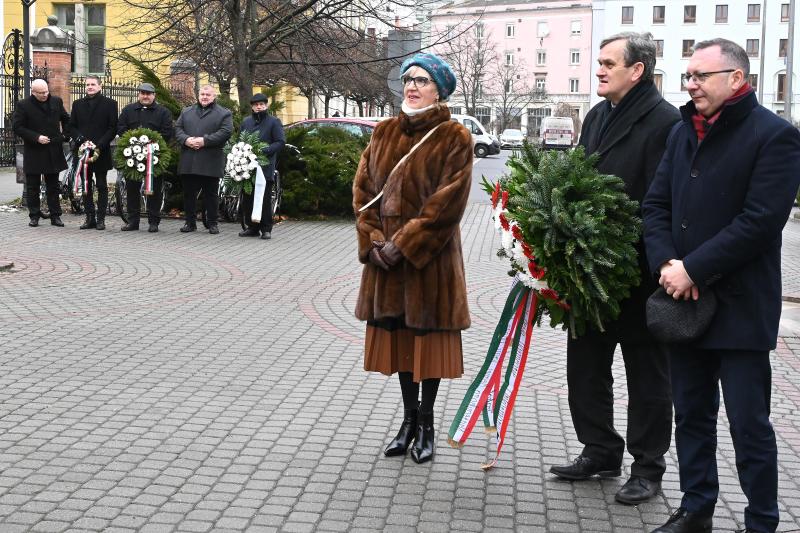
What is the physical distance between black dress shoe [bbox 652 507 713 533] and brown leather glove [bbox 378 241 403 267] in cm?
179

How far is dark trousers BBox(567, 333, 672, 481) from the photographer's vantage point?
5.00 metres

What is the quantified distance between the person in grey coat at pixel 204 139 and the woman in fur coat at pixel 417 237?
9967 mm

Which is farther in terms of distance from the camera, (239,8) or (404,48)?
(239,8)

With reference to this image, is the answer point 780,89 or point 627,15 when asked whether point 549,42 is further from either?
point 780,89

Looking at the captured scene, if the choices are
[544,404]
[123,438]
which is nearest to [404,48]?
[544,404]

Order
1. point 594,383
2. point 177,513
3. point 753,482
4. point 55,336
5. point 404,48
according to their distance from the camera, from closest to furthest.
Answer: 1. point 753,482
2. point 177,513
3. point 594,383
4. point 55,336
5. point 404,48

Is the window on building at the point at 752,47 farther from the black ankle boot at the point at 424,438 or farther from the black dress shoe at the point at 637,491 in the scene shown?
the black dress shoe at the point at 637,491

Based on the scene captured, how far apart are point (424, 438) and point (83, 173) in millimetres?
11005

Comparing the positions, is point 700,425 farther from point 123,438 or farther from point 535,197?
point 123,438

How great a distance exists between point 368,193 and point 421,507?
162cm

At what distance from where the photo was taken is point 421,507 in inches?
192

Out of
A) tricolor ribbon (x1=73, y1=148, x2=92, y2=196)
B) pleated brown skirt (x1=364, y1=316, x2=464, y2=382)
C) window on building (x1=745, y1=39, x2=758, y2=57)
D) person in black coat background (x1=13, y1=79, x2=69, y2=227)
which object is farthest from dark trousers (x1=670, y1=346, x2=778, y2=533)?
window on building (x1=745, y1=39, x2=758, y2=57)

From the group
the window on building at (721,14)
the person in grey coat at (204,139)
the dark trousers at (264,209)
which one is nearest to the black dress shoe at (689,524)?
the dark trousers at (264,209)

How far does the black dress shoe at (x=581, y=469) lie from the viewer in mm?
5254
